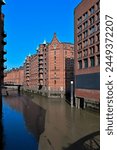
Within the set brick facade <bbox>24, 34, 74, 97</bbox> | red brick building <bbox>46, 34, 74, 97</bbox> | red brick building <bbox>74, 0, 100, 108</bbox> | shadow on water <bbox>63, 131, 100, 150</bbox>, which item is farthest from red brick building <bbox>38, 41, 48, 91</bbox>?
shadow on water <bbox>63, 131, 100, 150</bbox>

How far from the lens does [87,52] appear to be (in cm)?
5462

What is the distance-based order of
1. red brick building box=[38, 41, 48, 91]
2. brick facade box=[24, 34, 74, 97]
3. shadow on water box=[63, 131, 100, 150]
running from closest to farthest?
shadow on water box=[63, 131, 100, 150]
brick facade box=[24, 34, 74, 97]
red brick building box=[38, 41, 48, 91]

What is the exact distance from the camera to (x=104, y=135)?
5535 mm

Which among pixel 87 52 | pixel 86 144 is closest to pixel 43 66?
pixel 87 52

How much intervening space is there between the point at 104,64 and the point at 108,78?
1.20 feet

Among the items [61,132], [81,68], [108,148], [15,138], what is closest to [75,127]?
[61,132]

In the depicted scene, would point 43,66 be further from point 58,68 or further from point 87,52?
point 87,52

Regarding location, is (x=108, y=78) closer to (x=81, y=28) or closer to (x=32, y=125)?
(x=32, y=125)

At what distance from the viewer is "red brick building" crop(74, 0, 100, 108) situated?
1919 inches

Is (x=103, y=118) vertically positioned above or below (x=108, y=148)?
above

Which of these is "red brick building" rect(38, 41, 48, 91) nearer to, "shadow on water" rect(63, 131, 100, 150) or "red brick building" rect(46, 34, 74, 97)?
"red brick building" rect(46, 34, 74, 97)

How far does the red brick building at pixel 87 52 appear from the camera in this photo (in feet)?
160

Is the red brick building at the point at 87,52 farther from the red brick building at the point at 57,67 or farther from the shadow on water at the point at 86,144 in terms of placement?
the red brick building at the point at 57,67

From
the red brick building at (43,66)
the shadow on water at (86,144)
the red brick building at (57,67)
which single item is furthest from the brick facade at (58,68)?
the shadow on water at (86,144)
